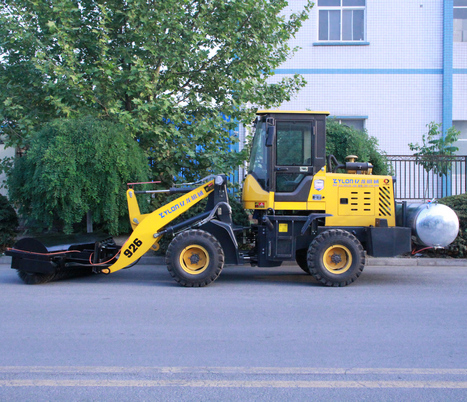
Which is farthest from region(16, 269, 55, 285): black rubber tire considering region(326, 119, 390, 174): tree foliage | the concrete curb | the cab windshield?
region(326, 119, 390, 174): tree foliage

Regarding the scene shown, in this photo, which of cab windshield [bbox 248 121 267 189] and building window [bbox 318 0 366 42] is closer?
cab windshield [bbox 248 121 267 189]

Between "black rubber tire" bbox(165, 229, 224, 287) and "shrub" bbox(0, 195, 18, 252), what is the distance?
5.07 m

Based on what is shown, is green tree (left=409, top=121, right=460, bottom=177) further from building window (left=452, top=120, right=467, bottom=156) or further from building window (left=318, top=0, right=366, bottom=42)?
building window (left=318, top=0, right=366, bottom=42)

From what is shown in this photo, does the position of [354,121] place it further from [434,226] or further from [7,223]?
[7,223]

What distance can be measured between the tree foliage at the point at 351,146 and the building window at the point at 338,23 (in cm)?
475

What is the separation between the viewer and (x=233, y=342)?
16.9 ft

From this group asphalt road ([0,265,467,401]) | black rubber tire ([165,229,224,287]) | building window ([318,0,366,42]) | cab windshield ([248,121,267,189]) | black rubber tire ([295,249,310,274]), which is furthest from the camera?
building window ([318,0,366,42])

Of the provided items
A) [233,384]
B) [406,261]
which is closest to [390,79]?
[406,261]

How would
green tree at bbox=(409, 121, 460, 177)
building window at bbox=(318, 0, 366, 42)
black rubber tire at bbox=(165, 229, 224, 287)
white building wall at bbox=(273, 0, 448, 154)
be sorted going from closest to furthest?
black rubber tire at bbox=(165, 229, 224, 287)
green tree at bbox=(409, 121, 460, 177)
white building wall at bbox=(273, 0, 448, 154)
building window at bbox=(318, 0, 366, 42)

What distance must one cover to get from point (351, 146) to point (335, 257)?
585 centimetres

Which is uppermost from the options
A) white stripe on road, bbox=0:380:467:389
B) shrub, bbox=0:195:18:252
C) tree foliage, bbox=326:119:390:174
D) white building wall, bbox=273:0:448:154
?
white building wall, bbox=273:0:448:154

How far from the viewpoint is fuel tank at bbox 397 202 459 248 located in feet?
26.4

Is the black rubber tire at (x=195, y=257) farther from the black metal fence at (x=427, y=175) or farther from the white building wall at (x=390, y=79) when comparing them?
the white building wall at (x=390, y=79)

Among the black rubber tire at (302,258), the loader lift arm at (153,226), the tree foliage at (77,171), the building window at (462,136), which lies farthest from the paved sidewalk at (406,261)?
the building window at (462,136)
